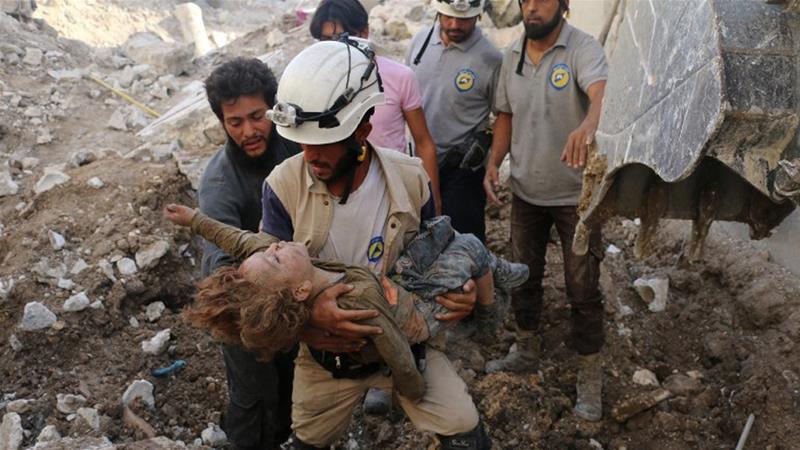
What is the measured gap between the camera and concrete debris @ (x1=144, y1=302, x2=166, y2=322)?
437 cm

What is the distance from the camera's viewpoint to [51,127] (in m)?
7.24

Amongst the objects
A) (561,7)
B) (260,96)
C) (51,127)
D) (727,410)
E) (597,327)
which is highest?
(561,7)

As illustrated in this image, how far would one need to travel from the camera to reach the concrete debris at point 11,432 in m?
3.14

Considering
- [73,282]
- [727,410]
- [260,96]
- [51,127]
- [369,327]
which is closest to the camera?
Answer: [369,327]

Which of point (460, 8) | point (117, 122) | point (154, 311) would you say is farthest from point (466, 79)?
point (117, 122)

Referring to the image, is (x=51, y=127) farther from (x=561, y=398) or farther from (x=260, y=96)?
(x=561, y=398)

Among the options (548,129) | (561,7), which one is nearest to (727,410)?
(548,129)

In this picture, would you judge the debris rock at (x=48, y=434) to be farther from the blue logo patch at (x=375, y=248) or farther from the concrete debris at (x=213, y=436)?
the blue logo patch at (x=375, y=248)

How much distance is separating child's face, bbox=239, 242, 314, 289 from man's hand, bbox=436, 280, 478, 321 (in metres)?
0.54

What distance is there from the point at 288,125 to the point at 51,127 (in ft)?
19.7

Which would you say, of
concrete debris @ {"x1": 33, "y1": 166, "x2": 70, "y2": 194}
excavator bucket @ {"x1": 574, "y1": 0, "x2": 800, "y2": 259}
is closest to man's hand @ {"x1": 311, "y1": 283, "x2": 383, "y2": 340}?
excavator bucket @ {"x1": 574, "y1": 0, "x2": 800, "y2": 259}

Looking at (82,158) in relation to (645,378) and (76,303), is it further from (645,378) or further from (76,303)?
(645,378)

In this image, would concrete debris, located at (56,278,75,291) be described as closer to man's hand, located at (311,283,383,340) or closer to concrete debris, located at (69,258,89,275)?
concrete debris, located at (69,258,89,275)

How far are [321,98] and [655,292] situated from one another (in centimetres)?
319
